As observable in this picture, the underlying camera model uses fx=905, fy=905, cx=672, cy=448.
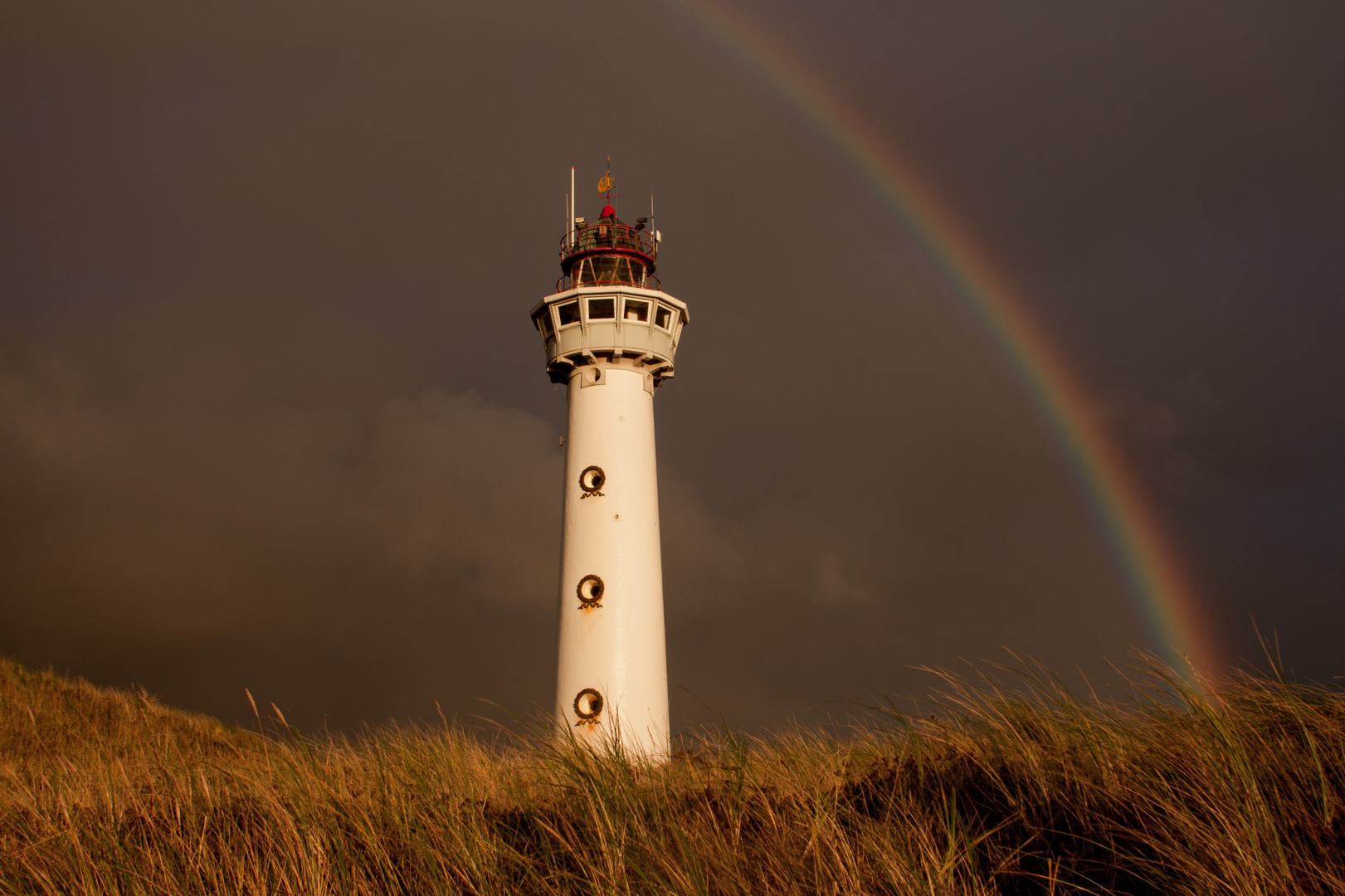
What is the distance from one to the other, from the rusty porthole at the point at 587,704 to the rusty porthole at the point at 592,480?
4.93 m

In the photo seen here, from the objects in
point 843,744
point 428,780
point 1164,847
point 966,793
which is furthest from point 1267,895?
point 428,780

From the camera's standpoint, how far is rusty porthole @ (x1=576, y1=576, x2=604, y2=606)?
2216 centimetres

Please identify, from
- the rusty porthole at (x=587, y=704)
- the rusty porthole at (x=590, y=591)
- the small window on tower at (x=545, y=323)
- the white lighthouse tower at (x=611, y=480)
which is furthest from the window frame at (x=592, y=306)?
the rusty porthole at (x=587, y=704)

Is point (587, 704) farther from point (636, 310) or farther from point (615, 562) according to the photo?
point (636, 310)

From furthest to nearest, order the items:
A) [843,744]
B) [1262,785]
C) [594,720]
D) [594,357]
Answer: [594,357] → [594,720] → [843,744] → [1262,785]

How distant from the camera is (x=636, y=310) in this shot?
82.3 feet

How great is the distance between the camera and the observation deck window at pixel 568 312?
2520 cm

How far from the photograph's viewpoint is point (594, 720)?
69.5 feet

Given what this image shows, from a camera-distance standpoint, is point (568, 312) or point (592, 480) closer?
point (592, 480)

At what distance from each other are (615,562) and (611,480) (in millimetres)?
2154

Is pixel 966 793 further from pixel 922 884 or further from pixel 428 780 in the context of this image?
pixel 428 780

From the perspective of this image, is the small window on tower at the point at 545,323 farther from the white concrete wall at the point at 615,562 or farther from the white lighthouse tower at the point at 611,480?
the white concrete wall at the point at 615,562

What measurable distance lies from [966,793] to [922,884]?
5.38 feet

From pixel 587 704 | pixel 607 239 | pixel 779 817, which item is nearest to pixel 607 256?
pixel 607 239
